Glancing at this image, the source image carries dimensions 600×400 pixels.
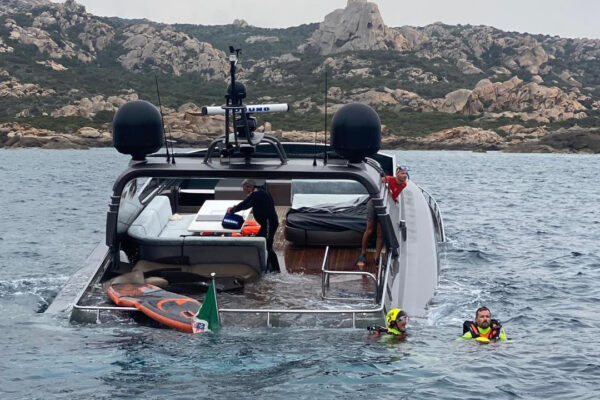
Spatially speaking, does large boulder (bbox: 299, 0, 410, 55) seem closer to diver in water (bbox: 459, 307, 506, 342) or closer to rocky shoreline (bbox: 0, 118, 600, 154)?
rocky shoreline (bbox: 0, 118, 600, 154)

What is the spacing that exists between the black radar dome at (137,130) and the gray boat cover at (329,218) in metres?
3.72

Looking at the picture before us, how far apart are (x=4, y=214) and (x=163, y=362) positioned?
89.1 feet

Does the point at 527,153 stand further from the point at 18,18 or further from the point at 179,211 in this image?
the point at 18,18

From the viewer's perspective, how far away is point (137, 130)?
11.8 metres

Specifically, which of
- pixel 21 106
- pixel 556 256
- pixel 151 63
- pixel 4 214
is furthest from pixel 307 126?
pixel 556 256

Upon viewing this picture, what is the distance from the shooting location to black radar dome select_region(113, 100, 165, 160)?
463 inches

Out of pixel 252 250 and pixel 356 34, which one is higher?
pixel 356 34

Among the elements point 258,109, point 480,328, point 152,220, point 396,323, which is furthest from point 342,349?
point 152,220

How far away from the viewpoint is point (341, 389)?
966 centimetres

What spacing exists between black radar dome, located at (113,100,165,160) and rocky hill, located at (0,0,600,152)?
260 feet

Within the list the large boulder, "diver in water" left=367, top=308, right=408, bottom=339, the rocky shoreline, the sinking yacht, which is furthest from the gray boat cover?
the large boulder

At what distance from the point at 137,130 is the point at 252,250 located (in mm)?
2482

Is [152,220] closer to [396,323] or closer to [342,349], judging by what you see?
[342,349]

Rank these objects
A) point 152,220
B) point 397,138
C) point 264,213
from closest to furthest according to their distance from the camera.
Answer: point 264,213 < point 152,220 < point 397,138
